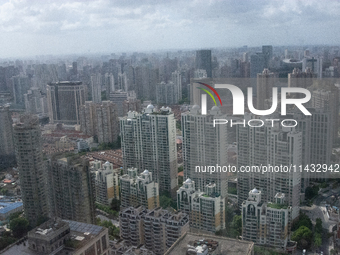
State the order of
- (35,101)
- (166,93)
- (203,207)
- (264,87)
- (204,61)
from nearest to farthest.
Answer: (203,207) < (264,87) < (35,101) < (204,61) < (166,93)

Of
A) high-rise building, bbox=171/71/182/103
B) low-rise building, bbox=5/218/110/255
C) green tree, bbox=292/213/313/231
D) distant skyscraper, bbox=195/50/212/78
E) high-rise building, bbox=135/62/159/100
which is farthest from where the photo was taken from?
high-rise building, bbox=135/62/159/100

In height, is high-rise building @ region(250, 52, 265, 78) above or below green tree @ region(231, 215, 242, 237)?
above

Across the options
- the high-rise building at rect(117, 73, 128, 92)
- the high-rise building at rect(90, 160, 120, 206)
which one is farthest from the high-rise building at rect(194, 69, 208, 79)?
the high-rise building at rect(90, 160, 120, 206)

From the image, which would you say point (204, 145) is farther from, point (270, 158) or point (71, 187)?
point (71, 187)

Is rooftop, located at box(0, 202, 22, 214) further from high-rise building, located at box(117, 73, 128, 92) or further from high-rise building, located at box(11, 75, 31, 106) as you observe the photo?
high-rise building, located at box(117, 73, 128, 92)

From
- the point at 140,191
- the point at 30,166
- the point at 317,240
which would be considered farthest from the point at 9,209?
the point at 317,240

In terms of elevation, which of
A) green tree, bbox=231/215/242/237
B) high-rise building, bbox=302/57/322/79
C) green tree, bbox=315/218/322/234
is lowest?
green tree, bbox=315/218/322/234

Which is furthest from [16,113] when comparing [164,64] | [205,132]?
[164,64]

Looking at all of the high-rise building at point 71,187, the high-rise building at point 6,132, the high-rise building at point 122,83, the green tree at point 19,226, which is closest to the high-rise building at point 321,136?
the high-rise building at point 71,187
